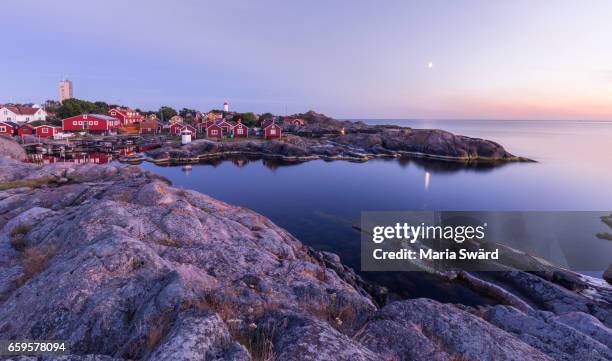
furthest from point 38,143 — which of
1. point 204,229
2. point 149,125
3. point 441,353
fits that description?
point 441,353

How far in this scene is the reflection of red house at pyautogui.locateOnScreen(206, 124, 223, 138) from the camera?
106 m

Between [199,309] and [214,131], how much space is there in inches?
4214

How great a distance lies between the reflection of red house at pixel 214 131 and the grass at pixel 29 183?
82.4 m

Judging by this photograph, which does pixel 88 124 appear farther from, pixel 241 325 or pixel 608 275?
pixel 608 275

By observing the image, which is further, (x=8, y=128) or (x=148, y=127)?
(x=148, y=127)

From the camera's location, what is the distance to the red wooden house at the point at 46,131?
3312 inches

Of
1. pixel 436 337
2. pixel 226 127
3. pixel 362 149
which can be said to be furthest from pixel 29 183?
pixel 226 127

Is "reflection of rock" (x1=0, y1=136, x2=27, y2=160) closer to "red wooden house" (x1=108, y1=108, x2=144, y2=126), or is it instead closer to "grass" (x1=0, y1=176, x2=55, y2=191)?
"grass" (x1=0, y1=176, x2=55, y2=191)

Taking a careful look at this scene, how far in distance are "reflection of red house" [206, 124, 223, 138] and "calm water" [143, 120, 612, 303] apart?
1252 inches

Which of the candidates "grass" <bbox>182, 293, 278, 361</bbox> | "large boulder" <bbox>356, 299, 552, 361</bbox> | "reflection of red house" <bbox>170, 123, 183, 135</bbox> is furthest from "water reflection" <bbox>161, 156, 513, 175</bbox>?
"large boulder" <bbox>356, 299, 552, 361</bbox>

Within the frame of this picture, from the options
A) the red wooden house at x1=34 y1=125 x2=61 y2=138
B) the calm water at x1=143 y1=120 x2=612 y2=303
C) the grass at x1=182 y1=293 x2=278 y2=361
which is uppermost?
the red wooden house at x1=34 y1=125 x2=61 y2=138

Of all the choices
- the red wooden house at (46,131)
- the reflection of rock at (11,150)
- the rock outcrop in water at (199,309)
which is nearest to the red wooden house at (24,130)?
the red wooden house at (46,131)

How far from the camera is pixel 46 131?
8550 cm

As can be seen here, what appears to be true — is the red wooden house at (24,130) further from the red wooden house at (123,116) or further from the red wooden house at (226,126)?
the red wooden house at (226,126)
